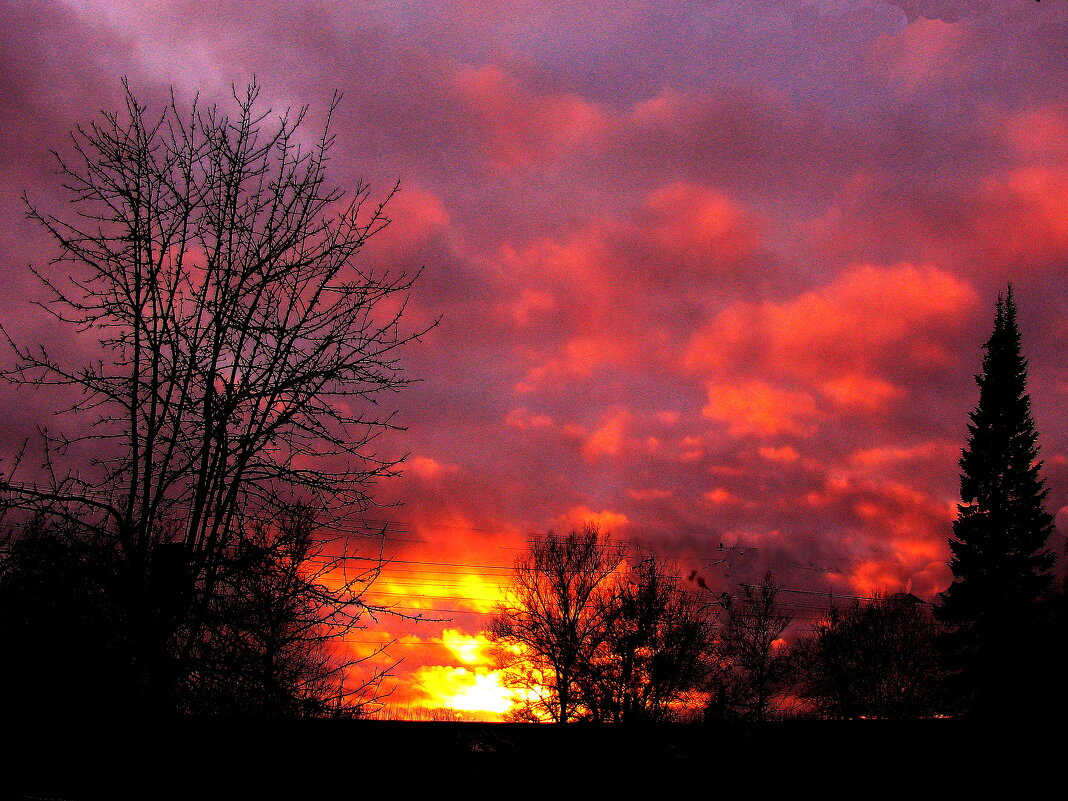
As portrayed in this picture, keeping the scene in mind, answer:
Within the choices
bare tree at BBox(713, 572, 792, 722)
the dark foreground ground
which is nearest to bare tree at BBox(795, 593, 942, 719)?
bare tree at BBox(713, 572, 792, 722)

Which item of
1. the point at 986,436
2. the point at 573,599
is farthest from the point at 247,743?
the point at 986,436

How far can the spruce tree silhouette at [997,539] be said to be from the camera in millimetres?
38750

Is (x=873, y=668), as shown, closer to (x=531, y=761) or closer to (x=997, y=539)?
(x=997, y=539)

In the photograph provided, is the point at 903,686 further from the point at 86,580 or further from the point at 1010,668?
the point at 86,580

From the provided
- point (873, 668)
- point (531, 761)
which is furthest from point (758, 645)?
point (531, 761)

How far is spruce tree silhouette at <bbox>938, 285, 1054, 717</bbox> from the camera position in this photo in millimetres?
38750

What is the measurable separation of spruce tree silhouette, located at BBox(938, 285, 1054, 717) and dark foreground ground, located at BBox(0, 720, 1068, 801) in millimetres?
32630

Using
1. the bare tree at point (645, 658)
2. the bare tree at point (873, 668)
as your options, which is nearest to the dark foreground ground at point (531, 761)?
the bare tree at point (645, 658)

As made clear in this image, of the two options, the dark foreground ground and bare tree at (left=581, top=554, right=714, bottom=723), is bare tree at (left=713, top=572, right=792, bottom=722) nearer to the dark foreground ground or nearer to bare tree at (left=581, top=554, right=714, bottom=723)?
bare tree at (left=581, top=554, right=714, bottom=723)

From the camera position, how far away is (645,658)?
35219mm

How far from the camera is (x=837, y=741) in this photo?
729cm

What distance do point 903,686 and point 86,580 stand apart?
5321 cm

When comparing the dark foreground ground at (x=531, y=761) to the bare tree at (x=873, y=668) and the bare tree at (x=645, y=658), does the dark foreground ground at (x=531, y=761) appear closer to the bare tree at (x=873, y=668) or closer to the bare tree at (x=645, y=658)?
the bare tree at (x=645, y=658)

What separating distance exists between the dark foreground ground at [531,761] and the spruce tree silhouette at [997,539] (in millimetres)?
32630
